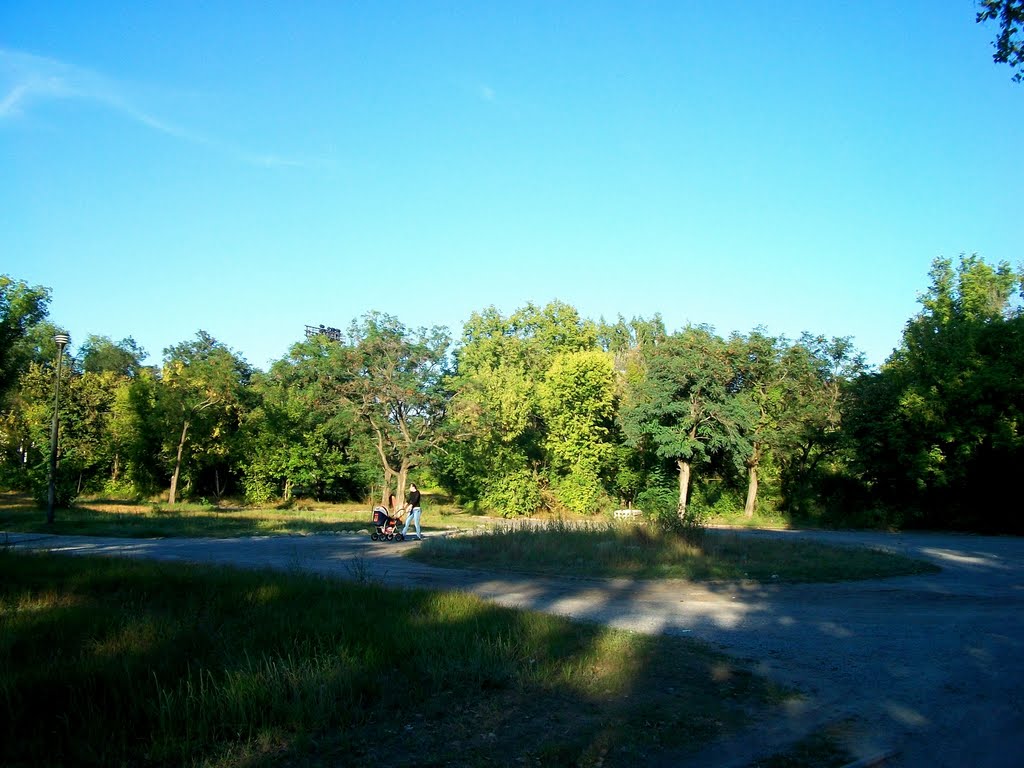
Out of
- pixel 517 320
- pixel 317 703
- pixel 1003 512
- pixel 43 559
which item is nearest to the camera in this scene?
pixel 317 703

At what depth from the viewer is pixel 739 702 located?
6.66 metres

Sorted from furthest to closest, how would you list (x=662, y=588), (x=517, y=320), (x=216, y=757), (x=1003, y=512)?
(x=517, y=320), (x=1003, y=512), (x=662, y=588), (x=216, y=757)

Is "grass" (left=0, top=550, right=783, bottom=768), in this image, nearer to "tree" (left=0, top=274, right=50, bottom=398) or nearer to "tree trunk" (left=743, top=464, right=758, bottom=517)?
"tree" (left=0, top=274, right=50, bottom=398)

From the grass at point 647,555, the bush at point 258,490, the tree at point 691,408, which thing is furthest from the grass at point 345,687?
the bush at point 258,490

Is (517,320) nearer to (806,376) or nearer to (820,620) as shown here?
(806,376)

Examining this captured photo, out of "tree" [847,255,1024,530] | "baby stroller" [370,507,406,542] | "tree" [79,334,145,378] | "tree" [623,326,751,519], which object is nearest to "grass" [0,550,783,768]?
"baby stroller" [370,507,406,542]

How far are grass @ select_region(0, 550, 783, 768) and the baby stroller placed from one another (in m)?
14.3

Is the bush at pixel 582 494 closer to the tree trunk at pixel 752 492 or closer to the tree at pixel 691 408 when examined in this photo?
the tree at pixel 691 408

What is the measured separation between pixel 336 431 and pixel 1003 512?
3337cm

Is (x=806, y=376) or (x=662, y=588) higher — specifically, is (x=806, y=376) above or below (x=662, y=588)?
above

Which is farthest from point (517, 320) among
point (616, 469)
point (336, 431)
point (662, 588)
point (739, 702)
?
point (739, 702)

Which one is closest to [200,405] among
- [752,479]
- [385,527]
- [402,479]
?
[402,479]

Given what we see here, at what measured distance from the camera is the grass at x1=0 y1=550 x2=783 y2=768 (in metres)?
5.25

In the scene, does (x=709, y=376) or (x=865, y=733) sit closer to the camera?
(x=865, y=733)
